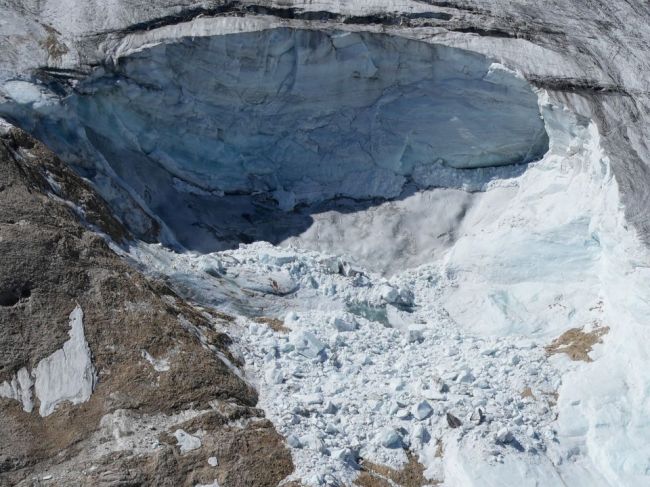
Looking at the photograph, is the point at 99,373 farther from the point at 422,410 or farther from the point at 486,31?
the point at 486,31

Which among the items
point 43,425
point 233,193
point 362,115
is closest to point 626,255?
point 362,115

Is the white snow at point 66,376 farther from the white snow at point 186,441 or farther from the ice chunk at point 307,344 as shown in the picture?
the ice chunk at point 307,344

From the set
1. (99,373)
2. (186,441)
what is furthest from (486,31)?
(186,441)

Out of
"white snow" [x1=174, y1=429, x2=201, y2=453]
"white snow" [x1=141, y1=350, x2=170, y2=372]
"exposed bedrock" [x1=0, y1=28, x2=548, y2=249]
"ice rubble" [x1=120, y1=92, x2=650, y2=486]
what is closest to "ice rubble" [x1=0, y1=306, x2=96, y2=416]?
"white snow" [x1=141, y1=350, x2=170, y2=372]

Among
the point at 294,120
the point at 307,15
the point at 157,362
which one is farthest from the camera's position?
the point at 294,120

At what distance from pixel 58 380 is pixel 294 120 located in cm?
799

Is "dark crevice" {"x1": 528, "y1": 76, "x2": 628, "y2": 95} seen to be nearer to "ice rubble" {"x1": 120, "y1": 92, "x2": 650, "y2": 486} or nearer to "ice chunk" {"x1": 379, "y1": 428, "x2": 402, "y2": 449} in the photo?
"ice rubble" {"x1": 120, "y1": 92, "x2": 650, "y2": 486}

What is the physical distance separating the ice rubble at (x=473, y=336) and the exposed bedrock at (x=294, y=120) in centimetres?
92

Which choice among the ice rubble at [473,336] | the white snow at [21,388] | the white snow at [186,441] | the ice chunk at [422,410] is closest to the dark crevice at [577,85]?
the ice rubble at [473,336]

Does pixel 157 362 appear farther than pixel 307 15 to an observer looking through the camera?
No

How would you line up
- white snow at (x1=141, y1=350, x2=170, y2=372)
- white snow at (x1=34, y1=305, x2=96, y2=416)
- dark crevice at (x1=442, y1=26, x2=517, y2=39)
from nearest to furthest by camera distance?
1. white snow at (x1=34, y1=305, x2=96, y2=416)
2. white snow at (x1=141, y1=350, x2=170, y2=372)
3. dark crevice at (x1=442, y1=26, x2=517, y2=39)

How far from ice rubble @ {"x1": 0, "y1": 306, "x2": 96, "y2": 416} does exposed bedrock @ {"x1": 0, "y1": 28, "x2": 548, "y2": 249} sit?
4811 mm

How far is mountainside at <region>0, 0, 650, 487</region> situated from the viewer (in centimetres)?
1216

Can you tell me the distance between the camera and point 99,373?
12281mm
